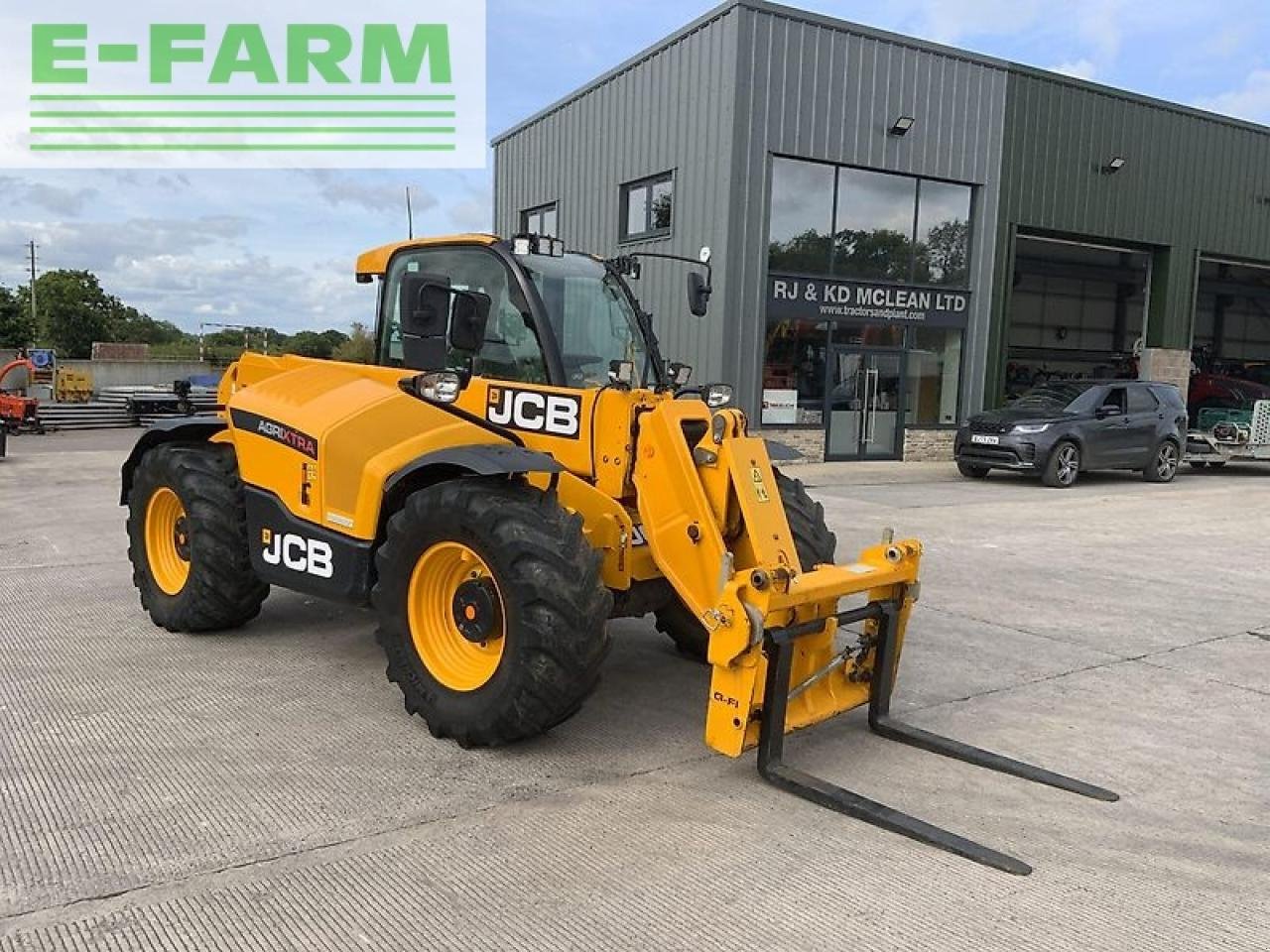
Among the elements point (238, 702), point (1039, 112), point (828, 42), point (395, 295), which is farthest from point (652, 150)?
point (238, 702)

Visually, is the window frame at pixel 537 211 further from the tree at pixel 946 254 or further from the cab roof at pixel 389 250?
the cab roof at pixel 389 250

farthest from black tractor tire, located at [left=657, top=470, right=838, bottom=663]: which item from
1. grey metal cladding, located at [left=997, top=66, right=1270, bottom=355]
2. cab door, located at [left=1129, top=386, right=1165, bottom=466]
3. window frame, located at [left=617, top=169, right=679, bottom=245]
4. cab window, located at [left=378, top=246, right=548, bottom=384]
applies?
grey metal cladding, located at [left=997, top=66, right=1270, bottom=355]

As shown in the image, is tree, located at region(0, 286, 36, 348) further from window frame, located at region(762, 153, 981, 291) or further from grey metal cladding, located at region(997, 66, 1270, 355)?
grey metal cladding, located at region(997, 66, 1270, 355)

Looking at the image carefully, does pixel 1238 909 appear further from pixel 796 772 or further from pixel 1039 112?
pixel 1039 112

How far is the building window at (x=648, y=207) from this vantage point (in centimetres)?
1772

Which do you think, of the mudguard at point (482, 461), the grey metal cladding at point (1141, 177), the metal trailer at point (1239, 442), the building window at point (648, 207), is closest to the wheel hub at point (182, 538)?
the mudguard at point (482, 461)

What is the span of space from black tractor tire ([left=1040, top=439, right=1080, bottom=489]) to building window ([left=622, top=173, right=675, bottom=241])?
24.4ft

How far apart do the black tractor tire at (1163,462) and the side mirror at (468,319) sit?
15.4m

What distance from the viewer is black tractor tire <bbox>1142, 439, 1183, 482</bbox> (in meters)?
16.9

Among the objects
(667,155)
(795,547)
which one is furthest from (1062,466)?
(795,547)

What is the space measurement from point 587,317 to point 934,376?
1544 cm

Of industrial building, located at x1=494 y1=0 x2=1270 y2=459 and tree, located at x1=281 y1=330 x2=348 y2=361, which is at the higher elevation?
industrial building, located at x1=494 y1=0 x2=1270 y2=459

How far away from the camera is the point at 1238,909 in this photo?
3.18 meters

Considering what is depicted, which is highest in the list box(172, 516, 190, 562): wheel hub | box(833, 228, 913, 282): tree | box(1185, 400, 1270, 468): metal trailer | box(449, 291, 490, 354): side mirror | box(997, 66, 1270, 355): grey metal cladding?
box(997, 66, 1270, 355): grey metal cladding
